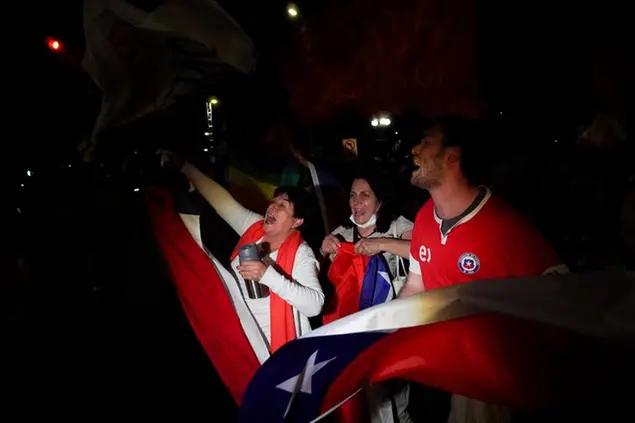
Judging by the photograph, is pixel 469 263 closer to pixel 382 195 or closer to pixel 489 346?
pixel 489 346

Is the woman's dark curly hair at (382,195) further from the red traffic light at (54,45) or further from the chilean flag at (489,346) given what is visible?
the red traffic light at (54,45)

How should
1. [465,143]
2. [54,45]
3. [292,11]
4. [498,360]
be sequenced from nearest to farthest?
[498,360], [465,143], [292,11], [54,45]

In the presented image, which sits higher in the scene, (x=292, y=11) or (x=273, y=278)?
(x=292, y=11)

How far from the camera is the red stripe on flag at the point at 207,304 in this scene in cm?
322

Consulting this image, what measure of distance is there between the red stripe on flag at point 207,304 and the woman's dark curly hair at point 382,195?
1.13m

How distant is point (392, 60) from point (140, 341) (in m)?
3.66

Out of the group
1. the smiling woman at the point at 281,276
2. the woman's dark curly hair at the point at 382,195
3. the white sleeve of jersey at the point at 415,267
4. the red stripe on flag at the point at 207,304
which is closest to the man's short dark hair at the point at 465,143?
the white sleeve of jersey at the point at 415,267

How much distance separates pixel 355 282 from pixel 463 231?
3.54 ft

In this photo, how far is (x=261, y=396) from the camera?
7.33 feet

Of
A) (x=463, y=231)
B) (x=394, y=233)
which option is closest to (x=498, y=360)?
(x=463, y=231)

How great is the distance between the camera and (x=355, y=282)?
3.38m

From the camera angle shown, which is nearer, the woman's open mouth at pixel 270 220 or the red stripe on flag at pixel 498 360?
the red stripe on flag at pixel 498 360

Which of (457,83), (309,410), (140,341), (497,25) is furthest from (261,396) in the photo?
(140,341)

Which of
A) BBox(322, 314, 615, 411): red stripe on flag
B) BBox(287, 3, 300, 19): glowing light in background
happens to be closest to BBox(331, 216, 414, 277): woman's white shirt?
BBox(322, 314, 615, 411): red stripe on flag
